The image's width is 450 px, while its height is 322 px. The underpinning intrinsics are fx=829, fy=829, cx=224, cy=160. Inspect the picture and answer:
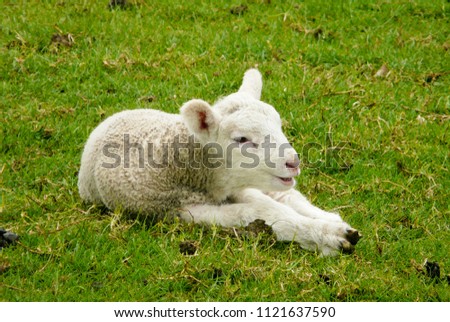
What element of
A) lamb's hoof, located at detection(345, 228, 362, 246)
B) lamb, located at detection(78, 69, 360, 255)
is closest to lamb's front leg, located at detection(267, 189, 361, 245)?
lamb, located at detection(78, 69, 360, 255)

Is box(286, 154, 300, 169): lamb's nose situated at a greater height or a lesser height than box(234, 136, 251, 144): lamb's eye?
lesser

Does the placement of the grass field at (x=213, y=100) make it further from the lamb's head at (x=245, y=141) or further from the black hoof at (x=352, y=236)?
the lamb's head at (x=245, y=141)

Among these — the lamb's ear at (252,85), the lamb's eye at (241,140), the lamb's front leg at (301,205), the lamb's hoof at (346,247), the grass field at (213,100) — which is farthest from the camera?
the lamb's ear at (252,85)

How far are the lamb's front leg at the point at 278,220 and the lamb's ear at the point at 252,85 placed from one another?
88 cm

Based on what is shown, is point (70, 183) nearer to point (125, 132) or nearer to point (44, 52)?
point (125, 132)

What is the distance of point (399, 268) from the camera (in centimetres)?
596

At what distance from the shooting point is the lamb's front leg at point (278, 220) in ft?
20.0

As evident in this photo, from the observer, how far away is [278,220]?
6.30 m

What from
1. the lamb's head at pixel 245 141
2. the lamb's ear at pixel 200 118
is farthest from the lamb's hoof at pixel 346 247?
the lamb's ear at pixel 200 118

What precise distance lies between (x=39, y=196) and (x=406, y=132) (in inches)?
149

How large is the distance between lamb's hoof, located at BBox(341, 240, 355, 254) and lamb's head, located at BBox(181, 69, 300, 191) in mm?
596

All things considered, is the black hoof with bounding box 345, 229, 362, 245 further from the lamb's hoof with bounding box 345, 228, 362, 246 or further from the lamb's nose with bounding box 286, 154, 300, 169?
the lamb's nose with bounding box 286, 154, 300, 169

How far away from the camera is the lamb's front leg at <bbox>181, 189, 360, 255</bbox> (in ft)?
20.0

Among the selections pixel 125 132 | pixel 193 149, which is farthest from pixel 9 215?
pixel 193 149
